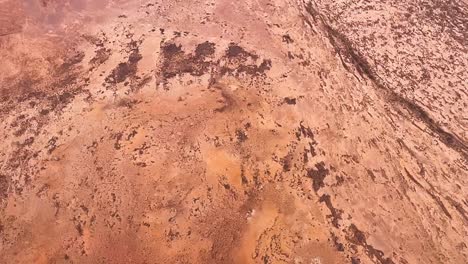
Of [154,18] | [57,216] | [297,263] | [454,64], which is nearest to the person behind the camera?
[297,263]

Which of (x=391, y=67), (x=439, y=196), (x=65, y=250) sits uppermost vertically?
(x=391, y=67)

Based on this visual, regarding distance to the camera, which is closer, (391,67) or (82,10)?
(391,67)

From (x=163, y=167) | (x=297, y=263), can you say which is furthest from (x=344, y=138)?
(x=163, y=167)

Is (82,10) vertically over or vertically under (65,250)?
over

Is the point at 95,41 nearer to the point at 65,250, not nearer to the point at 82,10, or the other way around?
the point at 82,10

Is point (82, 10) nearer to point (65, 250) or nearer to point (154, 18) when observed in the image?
point (154, 18)

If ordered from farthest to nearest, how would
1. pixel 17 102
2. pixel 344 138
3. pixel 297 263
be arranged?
1. pixel 17 102
2. pixel 344 138
3. pixel 297 263

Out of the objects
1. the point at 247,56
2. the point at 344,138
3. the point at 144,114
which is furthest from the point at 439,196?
the point at 144,114
